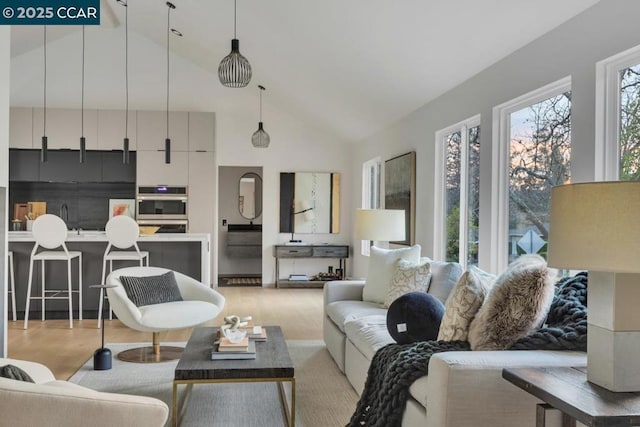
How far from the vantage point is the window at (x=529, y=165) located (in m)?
3.72

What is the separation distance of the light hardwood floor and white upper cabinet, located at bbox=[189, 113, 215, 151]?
7.83 ft

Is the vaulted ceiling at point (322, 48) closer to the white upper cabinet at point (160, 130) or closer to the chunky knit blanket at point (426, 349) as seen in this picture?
the white upper cabinet at point (160, 130)

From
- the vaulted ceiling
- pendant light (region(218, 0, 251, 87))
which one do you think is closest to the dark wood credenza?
the vaulted ceiling

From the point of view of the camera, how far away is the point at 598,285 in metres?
2.03

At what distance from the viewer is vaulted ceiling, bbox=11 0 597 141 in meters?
4.04

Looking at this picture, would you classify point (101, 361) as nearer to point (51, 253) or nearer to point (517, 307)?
point (51, 253)

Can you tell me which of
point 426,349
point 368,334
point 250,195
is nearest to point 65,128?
point 250,195

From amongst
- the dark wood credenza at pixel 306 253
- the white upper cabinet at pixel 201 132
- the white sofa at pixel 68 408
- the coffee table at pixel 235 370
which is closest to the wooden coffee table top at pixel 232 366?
the coffee table at pixel 235 370

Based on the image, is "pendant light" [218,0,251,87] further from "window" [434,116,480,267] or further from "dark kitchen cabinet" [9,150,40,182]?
"dark kitchen cabinet" [9,150,40,182]

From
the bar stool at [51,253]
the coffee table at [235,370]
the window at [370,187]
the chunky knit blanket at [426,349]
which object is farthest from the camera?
the window at [370,187]

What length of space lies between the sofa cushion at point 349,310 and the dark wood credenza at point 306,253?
14.7 ft

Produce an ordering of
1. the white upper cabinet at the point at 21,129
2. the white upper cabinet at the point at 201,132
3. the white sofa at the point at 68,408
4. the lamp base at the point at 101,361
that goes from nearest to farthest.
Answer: the white sofa at the point at 68,408 < the lamp base at the point at 101,361 < the white upper cabinet at the point at 21,129 < the white upper cabinet at the point at 201,132

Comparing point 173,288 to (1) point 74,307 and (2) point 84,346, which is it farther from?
(1) point 74,307

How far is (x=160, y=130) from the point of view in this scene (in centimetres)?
916
